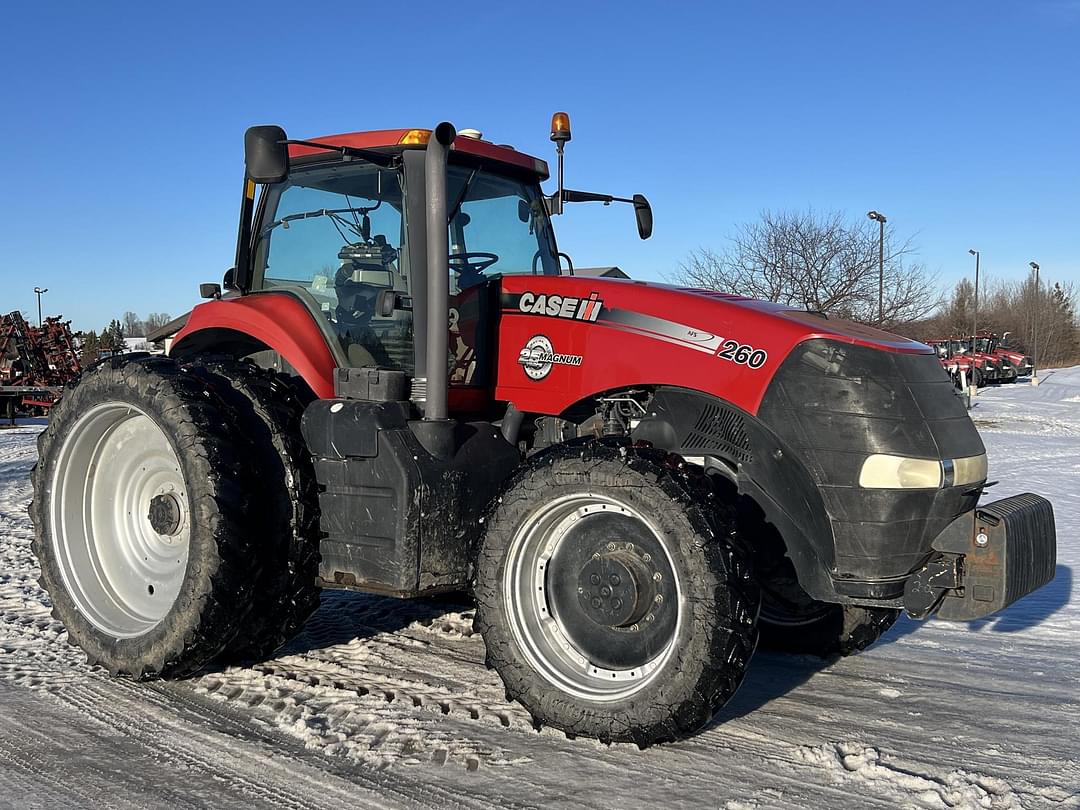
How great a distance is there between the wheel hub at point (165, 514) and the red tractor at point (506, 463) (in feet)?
0.06

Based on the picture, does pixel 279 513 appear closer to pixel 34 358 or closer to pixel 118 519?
pixel 118 519

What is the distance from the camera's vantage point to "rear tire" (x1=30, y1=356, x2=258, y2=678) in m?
4.25

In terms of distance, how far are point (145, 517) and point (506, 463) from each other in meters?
1.93

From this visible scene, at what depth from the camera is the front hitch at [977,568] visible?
3.52 m

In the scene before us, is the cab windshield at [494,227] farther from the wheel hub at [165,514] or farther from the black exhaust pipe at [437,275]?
the wheel hub at [165,514]

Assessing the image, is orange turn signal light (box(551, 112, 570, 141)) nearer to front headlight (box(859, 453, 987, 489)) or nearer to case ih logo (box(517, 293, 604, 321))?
case ih logo (box(517, 293, 604, 321))

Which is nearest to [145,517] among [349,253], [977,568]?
[349,253]

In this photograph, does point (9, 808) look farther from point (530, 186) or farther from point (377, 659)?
point (530, 186)

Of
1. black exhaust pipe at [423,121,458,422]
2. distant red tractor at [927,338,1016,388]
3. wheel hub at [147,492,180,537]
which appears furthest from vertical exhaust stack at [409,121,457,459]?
distant red tractor at [927,338,1016,388]

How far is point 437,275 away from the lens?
13.7 ft

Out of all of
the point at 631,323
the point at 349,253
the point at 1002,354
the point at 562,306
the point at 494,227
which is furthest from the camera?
the point at 1002,354

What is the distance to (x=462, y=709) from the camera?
4.09m

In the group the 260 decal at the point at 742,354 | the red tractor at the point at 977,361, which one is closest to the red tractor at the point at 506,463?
the 260 decal at the point at 742,354

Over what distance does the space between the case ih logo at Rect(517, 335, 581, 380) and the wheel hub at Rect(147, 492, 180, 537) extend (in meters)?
1.74
